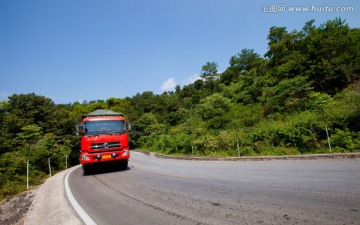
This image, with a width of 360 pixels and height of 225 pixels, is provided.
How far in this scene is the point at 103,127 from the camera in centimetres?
1096

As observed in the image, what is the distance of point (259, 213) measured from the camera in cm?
355

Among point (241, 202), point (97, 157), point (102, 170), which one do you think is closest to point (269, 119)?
point (102, 170)

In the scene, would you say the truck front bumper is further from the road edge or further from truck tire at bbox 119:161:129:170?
the road edge

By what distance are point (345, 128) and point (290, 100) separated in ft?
34.6

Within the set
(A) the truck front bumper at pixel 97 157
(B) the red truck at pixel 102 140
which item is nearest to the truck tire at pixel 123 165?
(B) the red truck at pixel 102 140

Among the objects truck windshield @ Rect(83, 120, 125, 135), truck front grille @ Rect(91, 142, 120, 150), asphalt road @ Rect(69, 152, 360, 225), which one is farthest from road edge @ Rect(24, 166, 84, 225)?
truck windshield @ Rect(83, 120, 125, 135)

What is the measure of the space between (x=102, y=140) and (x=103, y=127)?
786mm

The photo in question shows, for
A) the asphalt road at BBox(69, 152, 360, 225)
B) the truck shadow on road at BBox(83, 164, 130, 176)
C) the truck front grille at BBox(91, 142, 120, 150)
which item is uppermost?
the truck front grille at BBox(91, 142, 120, 150)

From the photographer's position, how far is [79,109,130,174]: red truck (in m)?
10.4

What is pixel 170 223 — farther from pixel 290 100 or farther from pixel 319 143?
pixel 290 100

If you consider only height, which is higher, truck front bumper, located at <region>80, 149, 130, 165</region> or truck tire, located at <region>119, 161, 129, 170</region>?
truck front bumper, located at <region>80, 149, 130, 165</region>

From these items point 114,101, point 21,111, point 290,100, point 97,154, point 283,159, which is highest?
point 114,101

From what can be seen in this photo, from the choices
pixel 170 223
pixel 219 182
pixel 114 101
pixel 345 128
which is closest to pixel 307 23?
pixel 345 128

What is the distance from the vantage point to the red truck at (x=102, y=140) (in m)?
10.4
